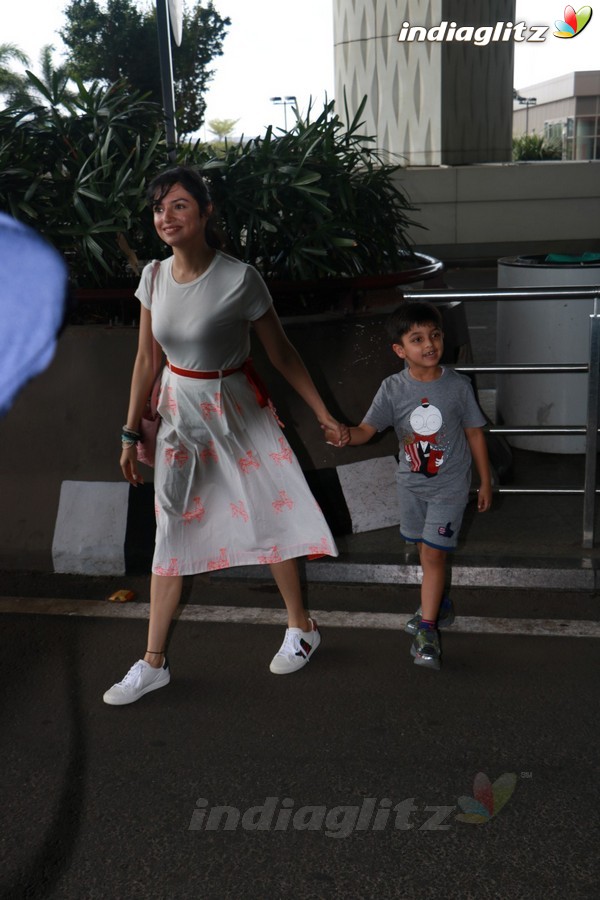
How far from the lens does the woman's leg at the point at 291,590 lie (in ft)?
12.0

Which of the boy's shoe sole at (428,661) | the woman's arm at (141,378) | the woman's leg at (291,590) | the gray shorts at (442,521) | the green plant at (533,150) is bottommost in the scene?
the boy's shoe sole at (428,661)

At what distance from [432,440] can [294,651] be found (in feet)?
3.06

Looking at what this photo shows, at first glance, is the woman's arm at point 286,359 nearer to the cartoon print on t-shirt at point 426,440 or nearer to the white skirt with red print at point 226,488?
the white skirt with red print at point 226,488

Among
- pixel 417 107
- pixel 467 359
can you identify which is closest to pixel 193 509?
pixel 467 359

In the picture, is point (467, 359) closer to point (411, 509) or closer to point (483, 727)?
point (411, 509)

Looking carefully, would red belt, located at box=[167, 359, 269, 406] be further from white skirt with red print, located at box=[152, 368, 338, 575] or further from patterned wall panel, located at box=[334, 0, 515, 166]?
patterned wall panel, located at box=[334, 0, 515, 166]

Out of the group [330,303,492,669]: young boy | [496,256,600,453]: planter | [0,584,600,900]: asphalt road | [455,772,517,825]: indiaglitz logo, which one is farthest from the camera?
[496,256,600,453]: planter

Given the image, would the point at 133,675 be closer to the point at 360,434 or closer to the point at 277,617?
the point at 277,617

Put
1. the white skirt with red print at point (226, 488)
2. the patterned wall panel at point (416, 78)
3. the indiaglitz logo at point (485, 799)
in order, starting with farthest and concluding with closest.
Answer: the patterned wall panel at point (416, 78), the white skirt with red print at point (226, 488), the indiaglitz logo at point (485, 799)

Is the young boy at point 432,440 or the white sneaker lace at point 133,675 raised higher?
the young boy at point 432,440

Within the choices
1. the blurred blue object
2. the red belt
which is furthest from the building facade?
the red belt

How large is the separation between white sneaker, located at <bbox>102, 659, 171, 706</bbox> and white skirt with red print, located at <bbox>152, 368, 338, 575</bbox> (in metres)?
0.34

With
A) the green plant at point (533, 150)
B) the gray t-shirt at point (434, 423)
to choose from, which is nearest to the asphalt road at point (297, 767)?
the gray t-shirt at point (434, 423)

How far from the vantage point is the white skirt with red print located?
3500 millimetres
